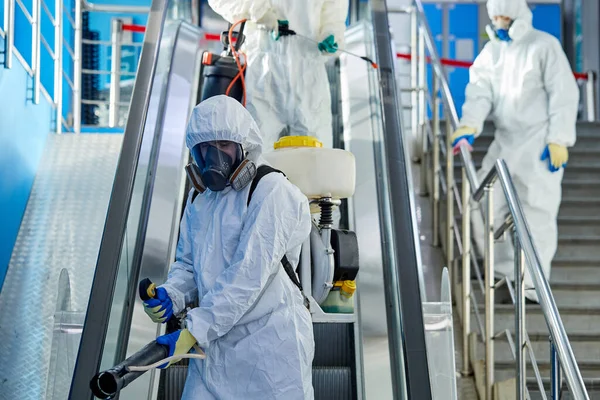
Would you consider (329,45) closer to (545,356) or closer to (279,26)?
(279,26)

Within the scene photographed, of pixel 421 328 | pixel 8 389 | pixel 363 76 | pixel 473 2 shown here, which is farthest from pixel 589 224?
pixel 473 2

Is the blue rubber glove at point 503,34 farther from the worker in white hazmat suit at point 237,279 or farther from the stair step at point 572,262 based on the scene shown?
the worker in white hazmat suit at point 237,279

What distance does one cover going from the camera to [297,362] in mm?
3154

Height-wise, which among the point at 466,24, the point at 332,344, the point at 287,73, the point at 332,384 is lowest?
the point at 332,384

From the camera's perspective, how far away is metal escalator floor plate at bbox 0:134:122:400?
197 inches

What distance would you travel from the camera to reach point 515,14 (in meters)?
7.02

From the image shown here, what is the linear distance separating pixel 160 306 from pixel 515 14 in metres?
4.64

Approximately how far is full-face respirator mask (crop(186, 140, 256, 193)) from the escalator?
0.77 metres

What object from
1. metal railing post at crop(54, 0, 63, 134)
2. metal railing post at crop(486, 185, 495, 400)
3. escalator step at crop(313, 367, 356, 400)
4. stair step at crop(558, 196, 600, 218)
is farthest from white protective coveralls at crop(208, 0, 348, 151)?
stair step at crop(558, 196, 600, 218)

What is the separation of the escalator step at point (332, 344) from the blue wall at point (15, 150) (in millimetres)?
2015

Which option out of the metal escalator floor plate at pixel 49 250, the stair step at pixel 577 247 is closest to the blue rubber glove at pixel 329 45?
the metal escalator floor plate at pixel 49 250

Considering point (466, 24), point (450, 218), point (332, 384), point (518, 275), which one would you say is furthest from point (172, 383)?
point (466, 24)

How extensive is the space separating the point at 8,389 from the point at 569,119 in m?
3.94

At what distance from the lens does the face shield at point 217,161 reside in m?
3.29
